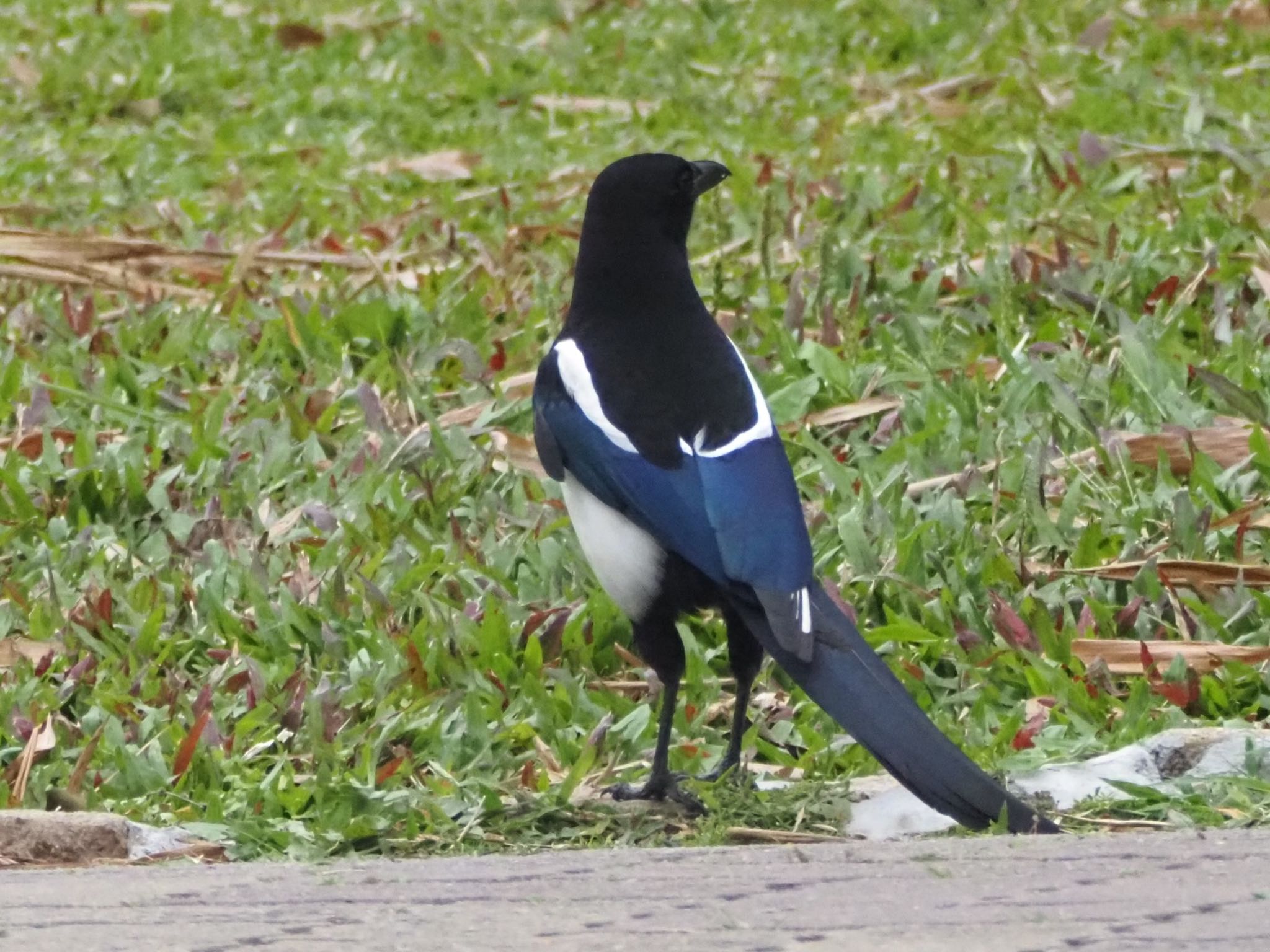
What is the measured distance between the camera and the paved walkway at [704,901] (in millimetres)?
2418

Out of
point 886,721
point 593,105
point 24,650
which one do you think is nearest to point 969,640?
point 886,721

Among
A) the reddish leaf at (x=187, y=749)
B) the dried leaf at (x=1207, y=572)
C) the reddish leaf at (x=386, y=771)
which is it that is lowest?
the reddish leaf at (x=386, y=771)

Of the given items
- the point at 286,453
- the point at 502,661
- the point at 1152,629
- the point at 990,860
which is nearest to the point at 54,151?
the point at 286,453

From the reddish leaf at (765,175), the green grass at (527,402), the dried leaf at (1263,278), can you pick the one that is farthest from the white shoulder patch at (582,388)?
the reddish leaf at (765,175)

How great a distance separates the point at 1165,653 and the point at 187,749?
1679mm

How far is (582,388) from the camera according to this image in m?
3.69

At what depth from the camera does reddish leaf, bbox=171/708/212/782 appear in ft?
11.4

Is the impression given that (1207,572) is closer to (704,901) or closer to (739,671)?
(739,671)

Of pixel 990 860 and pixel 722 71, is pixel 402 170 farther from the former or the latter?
pixel 990 860

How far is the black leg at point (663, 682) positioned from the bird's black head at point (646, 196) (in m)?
0.76

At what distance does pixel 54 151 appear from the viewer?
8.33m

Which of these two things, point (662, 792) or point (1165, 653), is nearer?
point (662, 792)

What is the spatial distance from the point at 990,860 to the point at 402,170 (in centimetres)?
546

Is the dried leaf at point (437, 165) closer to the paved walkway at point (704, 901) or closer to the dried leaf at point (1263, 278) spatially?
the dried leaf at point (1263, 278)
